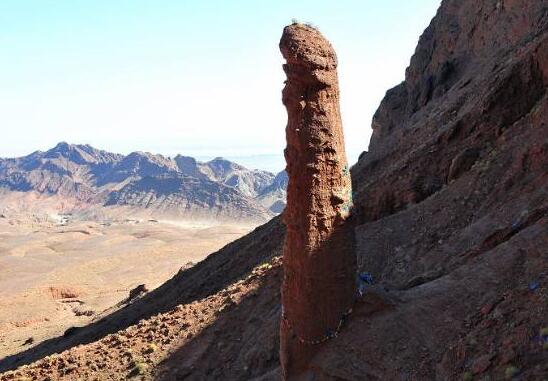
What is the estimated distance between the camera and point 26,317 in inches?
1828

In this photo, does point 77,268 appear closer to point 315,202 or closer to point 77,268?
point 77,268

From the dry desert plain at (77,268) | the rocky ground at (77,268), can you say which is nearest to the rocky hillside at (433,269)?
the rocky ground at (77,268)

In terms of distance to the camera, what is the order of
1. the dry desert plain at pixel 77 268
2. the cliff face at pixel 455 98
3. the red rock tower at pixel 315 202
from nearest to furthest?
the red rock tower at pixel 315 202 → the cliff face at pixel 455 98 → the dry desert plain at pixel 77 268

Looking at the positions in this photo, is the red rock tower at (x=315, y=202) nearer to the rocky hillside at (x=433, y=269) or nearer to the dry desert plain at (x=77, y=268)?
the rocky hillside at (x=433, y=269)

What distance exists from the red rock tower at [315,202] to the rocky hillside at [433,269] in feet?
1.39

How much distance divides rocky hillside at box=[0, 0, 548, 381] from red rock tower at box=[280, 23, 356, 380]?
422mm

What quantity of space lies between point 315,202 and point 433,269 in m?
4.36

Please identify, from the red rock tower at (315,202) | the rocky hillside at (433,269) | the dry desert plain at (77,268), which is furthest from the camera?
the dry desert plain at (77,268)

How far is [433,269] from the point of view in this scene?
1424 cm

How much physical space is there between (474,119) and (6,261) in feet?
248

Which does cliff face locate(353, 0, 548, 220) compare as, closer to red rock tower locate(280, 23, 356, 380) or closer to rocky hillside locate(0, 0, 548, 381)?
rocky hillside locate(0, 0, 548, 381)

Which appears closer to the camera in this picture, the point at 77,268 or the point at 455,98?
the point at 455,98

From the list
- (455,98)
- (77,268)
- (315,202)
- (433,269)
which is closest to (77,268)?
(77,268)

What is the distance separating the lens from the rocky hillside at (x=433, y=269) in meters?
9.99
